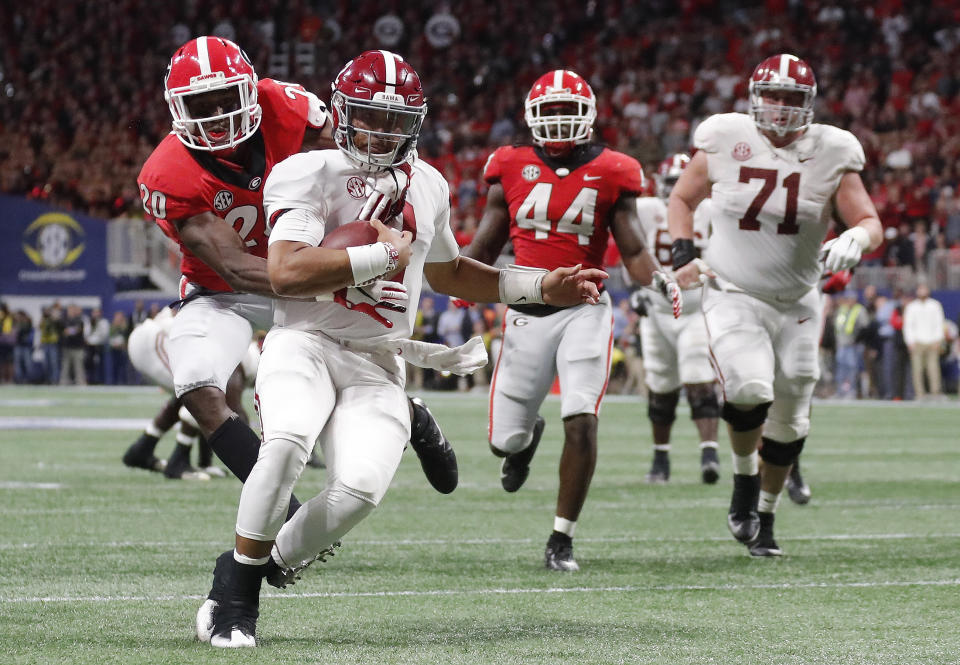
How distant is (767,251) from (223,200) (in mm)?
2386

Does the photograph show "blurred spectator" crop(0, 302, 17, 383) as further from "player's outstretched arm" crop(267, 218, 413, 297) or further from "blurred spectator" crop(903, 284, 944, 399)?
"player's outstretched arm" crop(267, 218, 413, 297)

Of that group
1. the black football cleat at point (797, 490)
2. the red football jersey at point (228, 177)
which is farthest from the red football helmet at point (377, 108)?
the black football cleat at point (797, 490)

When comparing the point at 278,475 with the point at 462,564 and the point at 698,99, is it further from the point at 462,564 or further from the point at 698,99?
the point at 698,99

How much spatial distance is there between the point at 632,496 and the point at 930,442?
5029mm

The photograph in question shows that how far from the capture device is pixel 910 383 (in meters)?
20.4

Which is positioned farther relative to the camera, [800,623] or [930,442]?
[930,442]

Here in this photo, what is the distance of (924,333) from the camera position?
62.4 ft

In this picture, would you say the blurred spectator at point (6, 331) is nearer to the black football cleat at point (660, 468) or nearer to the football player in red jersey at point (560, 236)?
the black football cleat at point (660, 468)

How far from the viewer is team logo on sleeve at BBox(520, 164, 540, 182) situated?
21.4 feet

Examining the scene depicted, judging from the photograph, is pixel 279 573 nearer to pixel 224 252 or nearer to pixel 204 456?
pixel 224 252

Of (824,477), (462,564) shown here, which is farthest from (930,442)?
(462,564)

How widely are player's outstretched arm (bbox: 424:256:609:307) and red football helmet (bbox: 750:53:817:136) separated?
1925 millimetres

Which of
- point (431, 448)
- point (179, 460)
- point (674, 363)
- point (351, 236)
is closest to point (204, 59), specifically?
point (351, 236)

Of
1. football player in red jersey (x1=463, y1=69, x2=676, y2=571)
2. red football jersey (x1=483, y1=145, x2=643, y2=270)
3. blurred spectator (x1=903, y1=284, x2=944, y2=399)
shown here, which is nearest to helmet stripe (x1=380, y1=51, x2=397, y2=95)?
football player in red jersey (x1=463, y1=69, x2=676, y2=571)
